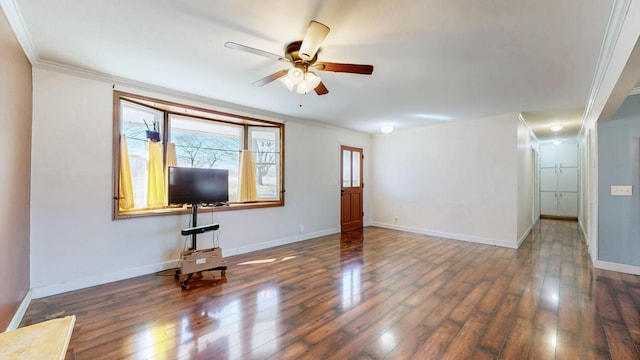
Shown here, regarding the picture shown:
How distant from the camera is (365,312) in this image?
252cm

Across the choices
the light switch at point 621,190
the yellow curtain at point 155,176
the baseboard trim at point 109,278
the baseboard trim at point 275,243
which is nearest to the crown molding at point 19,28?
the yellow curtain at point 155,176

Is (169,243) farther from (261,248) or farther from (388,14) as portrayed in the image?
(388,14)

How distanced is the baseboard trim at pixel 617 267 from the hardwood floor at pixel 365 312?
14 centimetres

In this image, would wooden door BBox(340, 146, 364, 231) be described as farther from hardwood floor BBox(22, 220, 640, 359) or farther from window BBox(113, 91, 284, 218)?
hardwood floor BBox(22, 220, 640, 359)

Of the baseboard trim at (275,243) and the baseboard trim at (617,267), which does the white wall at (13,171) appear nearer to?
the baseboard trim at (275,243)

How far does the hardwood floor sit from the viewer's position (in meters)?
1.98

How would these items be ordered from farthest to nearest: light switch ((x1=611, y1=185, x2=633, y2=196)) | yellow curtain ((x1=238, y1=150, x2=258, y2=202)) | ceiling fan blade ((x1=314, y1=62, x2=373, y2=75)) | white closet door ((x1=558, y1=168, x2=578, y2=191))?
white closet door ((x1=558, y1=168, x2=578, y2=191)) < yellow curtain ((x1=238, y1=150, x2=258, y2=202)) < light switch ((x1=611, y1=185, x2=633, y2=196)) < ceiling fan blade ((x1=314, y1=62, x2=373, y2=75))

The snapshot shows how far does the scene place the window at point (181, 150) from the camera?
340 cm

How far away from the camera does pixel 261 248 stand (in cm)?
473

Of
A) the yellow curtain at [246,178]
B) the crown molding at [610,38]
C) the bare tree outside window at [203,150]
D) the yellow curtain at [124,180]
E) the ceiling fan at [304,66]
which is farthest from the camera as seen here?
the yellow curtain at [246,178]

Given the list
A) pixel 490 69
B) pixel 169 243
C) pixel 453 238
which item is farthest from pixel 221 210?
pixel 453 238

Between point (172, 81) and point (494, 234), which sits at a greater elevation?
point (172, 81)

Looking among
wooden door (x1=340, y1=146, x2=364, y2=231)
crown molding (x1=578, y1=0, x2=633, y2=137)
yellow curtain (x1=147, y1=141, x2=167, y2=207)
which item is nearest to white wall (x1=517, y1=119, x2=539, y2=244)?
crown molding (x1=578, y1=0, x2=633, y2=137)

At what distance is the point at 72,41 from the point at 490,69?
13.6 feet
